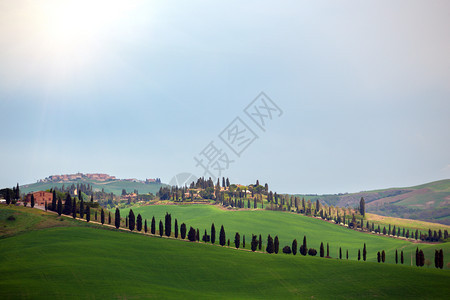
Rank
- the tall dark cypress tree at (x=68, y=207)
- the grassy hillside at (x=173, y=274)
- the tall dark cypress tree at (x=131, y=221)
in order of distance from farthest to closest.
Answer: the tall dark cypress tree at (x=68, y=207), the tall dark cypress tree at (x=131, y=221), the grassy hillside at (x=173, y=274)

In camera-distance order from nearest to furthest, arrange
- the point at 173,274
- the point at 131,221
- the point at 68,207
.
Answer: the point at 173,274 → the point at 131,221 → the point at 68,207

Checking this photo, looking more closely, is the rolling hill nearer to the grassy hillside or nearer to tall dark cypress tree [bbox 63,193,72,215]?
the grassy hillside

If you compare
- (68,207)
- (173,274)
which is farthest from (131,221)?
(173,274)

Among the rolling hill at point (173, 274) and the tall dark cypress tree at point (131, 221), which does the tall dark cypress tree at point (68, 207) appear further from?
the rolling hill at point (173, 274)

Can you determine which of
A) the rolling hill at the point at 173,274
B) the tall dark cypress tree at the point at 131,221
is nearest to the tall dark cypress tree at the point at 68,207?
the tall dark cypress tree at the point at 131,221

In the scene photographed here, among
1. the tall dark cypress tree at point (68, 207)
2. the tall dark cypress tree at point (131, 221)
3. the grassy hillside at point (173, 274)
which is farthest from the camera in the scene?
the tall dark cypress tree at point (68, 207)

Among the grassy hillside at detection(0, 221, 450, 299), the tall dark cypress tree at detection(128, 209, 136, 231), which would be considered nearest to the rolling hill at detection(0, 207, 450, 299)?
the grassy hillside at detection(0, 221, 450, 299)

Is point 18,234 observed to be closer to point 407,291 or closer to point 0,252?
point 0,252

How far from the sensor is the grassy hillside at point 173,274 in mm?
75250

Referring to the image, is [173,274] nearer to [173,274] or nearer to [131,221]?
[173,274]

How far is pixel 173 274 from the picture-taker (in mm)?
92500

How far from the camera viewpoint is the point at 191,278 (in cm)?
9138

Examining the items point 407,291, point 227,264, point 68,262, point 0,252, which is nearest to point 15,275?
point 68,262

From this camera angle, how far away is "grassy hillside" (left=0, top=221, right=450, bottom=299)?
75250mm
